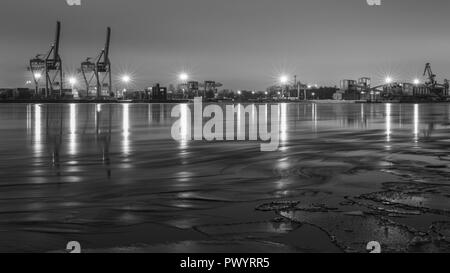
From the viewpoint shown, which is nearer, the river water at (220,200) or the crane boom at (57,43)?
the river water at (220,200)

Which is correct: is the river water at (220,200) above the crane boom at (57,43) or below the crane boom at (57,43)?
below

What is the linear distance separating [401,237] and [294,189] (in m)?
3.56

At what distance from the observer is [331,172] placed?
11.9 m

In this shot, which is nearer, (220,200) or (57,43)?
(220,200)

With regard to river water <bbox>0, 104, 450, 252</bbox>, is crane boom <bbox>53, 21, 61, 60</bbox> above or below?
above

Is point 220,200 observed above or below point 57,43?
below

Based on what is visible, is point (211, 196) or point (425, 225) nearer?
point (425, 225)

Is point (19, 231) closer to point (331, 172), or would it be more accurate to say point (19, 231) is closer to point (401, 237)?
point (401, 237)

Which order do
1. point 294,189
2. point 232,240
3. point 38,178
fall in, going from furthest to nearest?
1. point 38,178
2. point 294,189
3. point 232,240

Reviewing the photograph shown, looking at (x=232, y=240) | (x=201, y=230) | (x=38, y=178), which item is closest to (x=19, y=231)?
(x=201, y=230)

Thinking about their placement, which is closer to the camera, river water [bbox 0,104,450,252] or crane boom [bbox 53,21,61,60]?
river water [bbox 0,104,450,252]
